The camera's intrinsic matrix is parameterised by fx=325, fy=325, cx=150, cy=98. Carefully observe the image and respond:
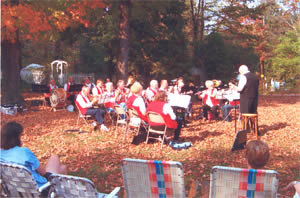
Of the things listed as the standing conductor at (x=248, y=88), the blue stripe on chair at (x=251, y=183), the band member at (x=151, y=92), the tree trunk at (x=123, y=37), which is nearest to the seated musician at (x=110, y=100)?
the band member at (x=151, y=92)

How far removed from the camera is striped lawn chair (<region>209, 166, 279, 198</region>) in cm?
258

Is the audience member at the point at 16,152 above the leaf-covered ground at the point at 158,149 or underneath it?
above

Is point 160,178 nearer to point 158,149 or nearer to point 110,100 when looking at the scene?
point 158,149

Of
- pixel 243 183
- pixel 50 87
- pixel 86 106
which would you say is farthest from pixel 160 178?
pixel 50 87

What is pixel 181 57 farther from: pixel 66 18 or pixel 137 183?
pixel 137 183

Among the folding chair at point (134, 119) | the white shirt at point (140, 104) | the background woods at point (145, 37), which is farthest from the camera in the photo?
the background woods at point (145, 37)

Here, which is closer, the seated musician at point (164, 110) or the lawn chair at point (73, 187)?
the lawn chair at point (73, 187)

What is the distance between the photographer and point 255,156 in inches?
129

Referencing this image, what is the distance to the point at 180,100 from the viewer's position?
8.16m

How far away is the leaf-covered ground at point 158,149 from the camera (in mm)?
5598

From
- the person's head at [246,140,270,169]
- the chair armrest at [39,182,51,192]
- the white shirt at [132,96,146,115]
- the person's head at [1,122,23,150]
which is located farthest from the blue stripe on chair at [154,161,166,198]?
the white shirt at [132,96,146,115]

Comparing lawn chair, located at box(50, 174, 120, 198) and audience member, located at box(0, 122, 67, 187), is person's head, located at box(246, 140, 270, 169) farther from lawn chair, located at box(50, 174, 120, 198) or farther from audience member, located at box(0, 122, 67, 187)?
audience member, located at box(0, 122, 67, 187)

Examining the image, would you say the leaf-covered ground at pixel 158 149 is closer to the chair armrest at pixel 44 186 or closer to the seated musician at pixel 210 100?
the seated musician at pixel 210 100

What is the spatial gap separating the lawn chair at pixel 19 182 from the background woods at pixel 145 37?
9.40 m
